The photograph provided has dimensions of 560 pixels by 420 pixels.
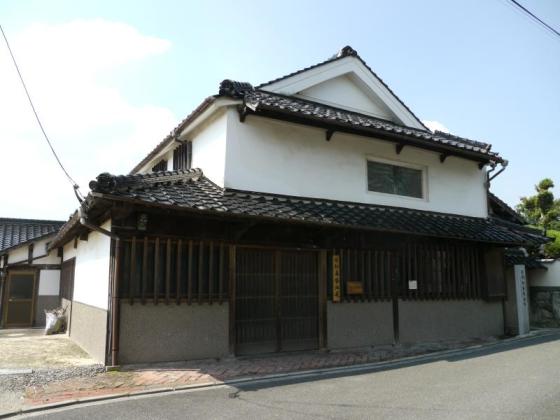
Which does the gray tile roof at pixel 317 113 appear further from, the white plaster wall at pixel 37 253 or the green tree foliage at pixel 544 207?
the green tree foliage at pixel 544 207

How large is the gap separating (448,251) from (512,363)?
175 inches

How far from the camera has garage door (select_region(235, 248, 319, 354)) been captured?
9.84m

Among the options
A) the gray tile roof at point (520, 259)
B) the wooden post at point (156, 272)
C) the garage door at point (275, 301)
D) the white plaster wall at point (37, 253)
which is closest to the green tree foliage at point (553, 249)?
the gray tile roof at point (520, 259)

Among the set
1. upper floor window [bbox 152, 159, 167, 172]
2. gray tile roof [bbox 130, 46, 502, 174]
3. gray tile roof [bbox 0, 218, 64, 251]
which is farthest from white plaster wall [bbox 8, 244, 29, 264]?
gray tile roof [bbox 130, 46, 502, 174]

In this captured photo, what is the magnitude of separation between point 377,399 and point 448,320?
→ 7.16m

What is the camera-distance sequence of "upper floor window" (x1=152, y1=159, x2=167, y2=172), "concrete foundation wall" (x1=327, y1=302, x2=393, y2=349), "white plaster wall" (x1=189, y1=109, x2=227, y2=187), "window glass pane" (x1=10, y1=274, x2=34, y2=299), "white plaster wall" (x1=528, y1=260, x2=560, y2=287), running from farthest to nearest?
"window glass pane" (x1=10, y1=274, x2=34, y2=299)
"white plaster wall" (x1=528, y1=260, x2=560, y2=287)
"upper floor window" (x1=152, y1=159, x2=167, y2=172)
"concrete foundation wall" (x1=327, y1=302, x2=393, y2=349)
"white plaster wall" (x1=189, y1=109, x2=227, y2=187)

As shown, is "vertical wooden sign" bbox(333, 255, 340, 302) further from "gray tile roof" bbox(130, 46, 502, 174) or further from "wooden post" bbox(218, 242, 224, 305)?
"gray tile roof" bbox(130, 46, 502, 174)

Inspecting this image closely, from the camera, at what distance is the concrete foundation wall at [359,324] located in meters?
10.9

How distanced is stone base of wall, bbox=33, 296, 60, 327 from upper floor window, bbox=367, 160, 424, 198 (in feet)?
47.0

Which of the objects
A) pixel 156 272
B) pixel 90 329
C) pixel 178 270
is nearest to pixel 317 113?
pixel 178 270

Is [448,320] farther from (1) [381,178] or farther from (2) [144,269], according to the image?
(2) [144,269]

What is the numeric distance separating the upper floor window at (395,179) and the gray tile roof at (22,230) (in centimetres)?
1441

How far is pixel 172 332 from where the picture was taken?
8891 mm

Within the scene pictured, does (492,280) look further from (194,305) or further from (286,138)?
(194,305)
